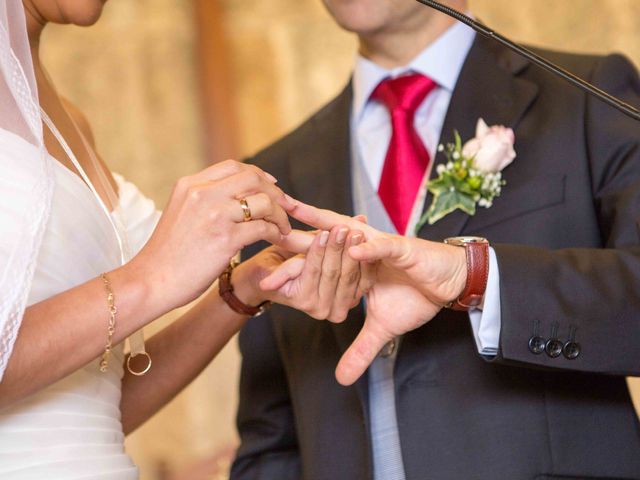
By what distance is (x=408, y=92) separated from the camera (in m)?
2.61

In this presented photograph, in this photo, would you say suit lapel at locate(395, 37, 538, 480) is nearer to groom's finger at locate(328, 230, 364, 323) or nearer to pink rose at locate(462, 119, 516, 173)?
pink rose at locate(462, 119, 516, 173)

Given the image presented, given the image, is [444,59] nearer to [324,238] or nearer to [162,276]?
[324,238]

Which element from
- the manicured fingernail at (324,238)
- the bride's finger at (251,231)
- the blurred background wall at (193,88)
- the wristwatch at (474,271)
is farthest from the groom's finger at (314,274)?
the blurred background wall at (193,88)

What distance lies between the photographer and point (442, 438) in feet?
7.36

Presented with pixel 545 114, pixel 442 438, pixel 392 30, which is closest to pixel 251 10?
pixel 392 30

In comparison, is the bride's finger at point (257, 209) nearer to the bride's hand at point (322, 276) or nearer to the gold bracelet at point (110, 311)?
the bride's hand at point (322, 276)

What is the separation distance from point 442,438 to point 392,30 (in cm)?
98

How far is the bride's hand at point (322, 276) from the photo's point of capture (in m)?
1.96

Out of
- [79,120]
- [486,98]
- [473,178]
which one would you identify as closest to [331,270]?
[473,178]

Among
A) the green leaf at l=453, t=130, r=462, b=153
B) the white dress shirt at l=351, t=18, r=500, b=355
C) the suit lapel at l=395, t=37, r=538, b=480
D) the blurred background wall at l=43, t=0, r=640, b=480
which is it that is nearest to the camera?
the suit lapel at l=395, t=37, r=538, b=480

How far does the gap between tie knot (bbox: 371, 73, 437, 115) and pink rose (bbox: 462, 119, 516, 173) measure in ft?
0.71

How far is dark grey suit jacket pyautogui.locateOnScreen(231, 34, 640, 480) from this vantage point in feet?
6.77

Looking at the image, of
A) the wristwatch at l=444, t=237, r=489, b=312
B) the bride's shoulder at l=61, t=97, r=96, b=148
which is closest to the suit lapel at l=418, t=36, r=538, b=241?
the wristwatch at l=444, t=237, r=489, b=312

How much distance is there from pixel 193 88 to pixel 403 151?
2.60m
